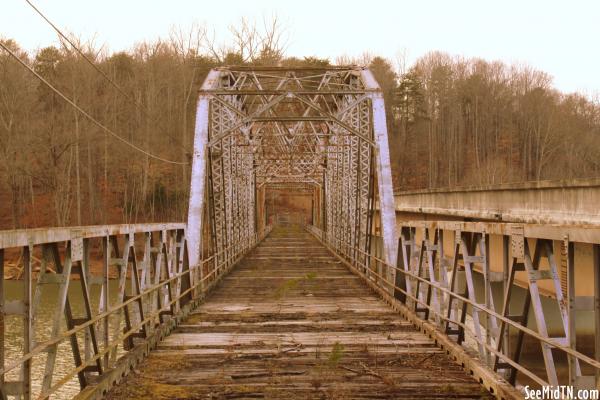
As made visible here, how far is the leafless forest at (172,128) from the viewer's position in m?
43.2

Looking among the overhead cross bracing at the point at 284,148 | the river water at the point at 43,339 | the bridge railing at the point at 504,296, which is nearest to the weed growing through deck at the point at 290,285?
the overhead cross bracing at the point at 284,148

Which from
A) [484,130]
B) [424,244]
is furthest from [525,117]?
[424,244]

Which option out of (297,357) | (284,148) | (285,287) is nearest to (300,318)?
(297,357)

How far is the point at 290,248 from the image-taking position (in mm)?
34844

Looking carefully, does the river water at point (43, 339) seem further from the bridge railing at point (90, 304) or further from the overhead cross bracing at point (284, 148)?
the overhead cross bracing at point (284, 148)

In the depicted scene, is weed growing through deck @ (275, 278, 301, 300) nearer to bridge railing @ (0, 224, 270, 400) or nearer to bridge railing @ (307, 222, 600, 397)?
bridge railing @ (0, 224, 270, 400)

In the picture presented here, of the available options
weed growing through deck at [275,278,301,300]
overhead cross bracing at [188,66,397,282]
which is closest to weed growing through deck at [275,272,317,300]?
weed growing through deck at [275,278,301,300]

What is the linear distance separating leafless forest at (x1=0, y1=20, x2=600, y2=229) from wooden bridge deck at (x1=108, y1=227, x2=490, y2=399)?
69.3ft

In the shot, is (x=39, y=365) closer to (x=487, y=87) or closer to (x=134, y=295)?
(x=134, y=295)

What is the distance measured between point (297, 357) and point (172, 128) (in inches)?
1884

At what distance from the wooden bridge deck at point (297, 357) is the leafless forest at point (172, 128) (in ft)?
69.3

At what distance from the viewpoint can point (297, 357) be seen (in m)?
8.80

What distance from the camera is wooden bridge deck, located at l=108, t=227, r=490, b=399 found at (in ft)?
23.4

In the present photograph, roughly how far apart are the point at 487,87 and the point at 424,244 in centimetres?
6853
